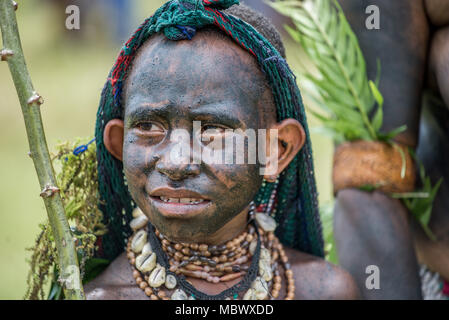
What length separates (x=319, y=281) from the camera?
2.20 m

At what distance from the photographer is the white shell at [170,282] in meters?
1.97

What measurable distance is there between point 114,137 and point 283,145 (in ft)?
1.92

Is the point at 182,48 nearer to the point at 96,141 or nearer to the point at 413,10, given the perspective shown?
the point at 96,141

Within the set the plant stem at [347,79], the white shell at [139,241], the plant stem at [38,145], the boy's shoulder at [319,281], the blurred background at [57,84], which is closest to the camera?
the plant stem at [38,145]

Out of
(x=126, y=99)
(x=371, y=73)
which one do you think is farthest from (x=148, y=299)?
(x=371, y=73)

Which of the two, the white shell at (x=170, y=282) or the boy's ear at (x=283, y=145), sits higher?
the boy's ear at (x=283, y=145)

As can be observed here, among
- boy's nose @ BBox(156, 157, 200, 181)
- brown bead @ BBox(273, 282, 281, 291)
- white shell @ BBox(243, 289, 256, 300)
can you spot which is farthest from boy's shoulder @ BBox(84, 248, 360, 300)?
boy's nose @ BBox(156, 157, 200, 181)

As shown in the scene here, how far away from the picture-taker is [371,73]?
2.55m

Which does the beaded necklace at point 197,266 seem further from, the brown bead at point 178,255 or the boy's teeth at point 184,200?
the boy's teeth at point 184,200

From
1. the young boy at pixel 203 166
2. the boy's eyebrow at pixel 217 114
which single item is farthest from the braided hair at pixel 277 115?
the boy's eyebrow at pixel 217 114

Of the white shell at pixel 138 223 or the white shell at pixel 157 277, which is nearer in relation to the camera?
the white shell at pixel 157 277

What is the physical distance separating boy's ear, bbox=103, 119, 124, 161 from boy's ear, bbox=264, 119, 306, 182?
19.7 inches

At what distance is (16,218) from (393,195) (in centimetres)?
251

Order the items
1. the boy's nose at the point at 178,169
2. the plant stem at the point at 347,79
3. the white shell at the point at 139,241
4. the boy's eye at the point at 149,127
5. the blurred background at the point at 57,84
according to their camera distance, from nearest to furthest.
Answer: the boy's nose at the point at 178,169 → the boy's eye at the point at 149,127 → the white shell at the point at 139,241 → the plant stem at the point at 347,79 → the blurred background at the point at 57,84
